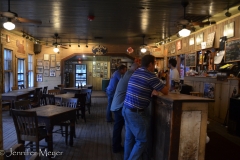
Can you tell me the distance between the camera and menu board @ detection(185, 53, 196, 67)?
966cm

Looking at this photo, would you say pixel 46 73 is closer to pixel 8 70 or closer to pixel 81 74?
pixel 81 74

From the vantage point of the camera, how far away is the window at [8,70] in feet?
30.9

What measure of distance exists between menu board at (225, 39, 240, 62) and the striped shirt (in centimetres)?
487

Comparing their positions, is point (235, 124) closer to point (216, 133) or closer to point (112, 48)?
point (216, 133)

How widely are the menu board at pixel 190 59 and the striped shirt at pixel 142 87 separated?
7.21 metres

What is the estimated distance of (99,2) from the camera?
549cm

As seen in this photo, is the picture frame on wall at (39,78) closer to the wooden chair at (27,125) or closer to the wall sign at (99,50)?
the wall sign at (99,50)

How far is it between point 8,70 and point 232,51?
8919mm

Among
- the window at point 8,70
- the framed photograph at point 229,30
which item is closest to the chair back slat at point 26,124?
the framed photograph at point 229,30

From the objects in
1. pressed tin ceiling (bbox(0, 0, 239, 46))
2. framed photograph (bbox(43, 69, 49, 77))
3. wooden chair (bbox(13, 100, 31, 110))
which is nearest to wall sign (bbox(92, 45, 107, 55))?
framed photograph (bbox(43, 69, 49, 77))

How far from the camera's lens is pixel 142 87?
118 inches

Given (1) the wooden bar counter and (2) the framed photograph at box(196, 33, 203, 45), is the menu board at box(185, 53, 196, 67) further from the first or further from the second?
(1) the wooden bar counter

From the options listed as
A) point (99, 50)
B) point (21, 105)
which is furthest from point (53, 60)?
point (21, 105)

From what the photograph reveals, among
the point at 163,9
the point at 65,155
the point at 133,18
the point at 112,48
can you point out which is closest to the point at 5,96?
the point at 65,155
